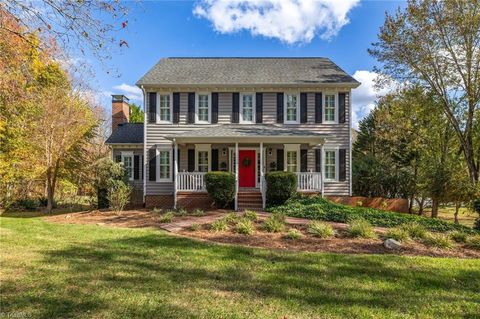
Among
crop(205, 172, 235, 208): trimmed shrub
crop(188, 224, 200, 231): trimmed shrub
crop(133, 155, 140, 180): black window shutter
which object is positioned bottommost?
crop(188, 224, 200, 231): trimmed shrub

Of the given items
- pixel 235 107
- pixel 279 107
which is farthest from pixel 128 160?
pixel 279 107

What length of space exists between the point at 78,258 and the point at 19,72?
14.6 feet

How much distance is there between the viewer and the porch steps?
12.9 m

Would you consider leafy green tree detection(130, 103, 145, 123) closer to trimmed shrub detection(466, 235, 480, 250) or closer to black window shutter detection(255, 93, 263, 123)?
black window shutter detection(255, 93, 263, 123)

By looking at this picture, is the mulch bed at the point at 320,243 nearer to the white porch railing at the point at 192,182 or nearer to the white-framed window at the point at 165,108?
the white porch railing at the point at 192,182

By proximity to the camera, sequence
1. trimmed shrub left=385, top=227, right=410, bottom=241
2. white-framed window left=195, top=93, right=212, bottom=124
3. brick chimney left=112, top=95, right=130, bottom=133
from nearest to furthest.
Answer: trimmed shrub left=385, top=227, right=410, bottom=241, white-framed window left=195, top=93, right=212, bottom=124, brick chimney left=112, top=95, right=130, bottom=133

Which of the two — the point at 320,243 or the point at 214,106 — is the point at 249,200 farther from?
the point at 320,243

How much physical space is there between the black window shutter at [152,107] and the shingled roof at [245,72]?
61cm

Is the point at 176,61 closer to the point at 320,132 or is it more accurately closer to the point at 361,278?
the point at 320,132

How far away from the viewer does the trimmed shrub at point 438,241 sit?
6637 mm

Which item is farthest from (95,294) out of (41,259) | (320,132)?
(320,132)

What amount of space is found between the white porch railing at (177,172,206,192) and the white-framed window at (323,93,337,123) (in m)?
6.68

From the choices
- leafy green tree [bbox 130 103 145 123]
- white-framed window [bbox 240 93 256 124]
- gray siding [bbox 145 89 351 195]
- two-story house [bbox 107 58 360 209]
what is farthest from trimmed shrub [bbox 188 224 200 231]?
leafy green tree [bbox 130 103 145 123]

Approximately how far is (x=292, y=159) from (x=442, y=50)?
8.26m
